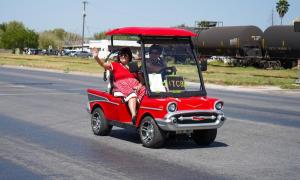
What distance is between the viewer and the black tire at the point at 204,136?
1153 cm

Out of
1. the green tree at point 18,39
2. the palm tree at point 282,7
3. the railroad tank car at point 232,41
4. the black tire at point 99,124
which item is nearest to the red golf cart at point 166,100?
the black tire at point 99,124

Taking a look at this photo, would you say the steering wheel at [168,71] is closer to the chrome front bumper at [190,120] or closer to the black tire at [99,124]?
the chrome front bumper at [190,120]

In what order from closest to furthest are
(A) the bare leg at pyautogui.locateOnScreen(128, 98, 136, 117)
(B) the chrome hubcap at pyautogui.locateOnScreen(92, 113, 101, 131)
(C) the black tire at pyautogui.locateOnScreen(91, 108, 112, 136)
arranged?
(A) the bare leg at pyautogui.locateOnScreen(128, 98, 136, 117) < (C) the black tire at pyautogui.locateOnScreen(91, 108, 112, 136) < (B) the chrome hubcap at pyautogui.locateOnScreen(92, 113, 101, 131)

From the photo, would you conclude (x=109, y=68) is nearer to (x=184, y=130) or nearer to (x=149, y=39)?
(x=149, y=39)

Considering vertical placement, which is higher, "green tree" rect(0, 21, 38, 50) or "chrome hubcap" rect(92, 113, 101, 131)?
"green tree" rect(0, 21, 38, 50)

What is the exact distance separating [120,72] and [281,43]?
4150cm

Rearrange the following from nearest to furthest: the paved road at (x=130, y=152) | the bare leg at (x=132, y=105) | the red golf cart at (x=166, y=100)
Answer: the paved road at (x=130, y=152) → the red golf cart at (x=166, y=100) → the bare leg at (x=132, y=105)

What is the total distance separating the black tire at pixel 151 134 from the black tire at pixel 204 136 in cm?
90

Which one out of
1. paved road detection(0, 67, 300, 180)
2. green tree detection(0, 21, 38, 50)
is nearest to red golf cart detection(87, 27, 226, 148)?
paved road detection(0, 67, 300, 180)

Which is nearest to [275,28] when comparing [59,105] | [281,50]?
[281,50]

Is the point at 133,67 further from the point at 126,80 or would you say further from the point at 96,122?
the point at 96,122

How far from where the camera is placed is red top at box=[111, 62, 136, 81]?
39.7 feet

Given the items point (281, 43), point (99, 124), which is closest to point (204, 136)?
point (99, 124)

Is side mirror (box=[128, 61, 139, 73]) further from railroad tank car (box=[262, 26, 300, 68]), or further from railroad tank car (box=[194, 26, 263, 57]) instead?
railroad tank car (box=[194, 26, 263, 57])
